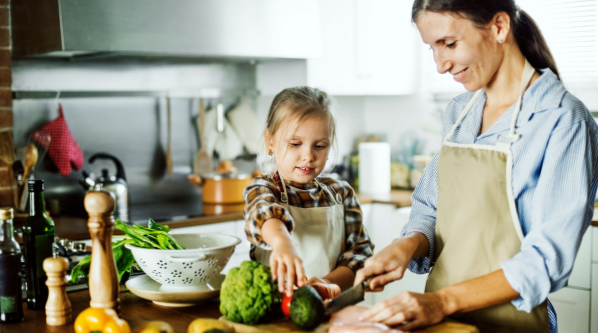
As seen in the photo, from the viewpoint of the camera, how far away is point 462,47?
130 centimetres

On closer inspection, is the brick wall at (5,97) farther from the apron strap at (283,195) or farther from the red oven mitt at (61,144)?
the apron strap at (283,195)

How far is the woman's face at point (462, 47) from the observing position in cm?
129

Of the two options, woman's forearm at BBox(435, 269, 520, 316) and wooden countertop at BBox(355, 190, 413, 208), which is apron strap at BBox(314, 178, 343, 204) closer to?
woman's forearm at BBox(435, 269, 520, 316)

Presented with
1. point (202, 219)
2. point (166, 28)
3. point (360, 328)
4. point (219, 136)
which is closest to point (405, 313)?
point (360, 328)

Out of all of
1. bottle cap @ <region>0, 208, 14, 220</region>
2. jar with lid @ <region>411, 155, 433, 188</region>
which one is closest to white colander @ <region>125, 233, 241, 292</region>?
bottle cap @ <region>0, 208, 14, 220</region>

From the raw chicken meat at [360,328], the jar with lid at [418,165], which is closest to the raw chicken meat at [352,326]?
the raw chicken meat at [360,328]

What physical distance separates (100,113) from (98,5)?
2.13 ft

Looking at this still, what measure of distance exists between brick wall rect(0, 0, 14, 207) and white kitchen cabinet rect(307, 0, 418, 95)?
1.44 meters

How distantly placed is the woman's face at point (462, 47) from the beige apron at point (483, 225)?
0.09 meters

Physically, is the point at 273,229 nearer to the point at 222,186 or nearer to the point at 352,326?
the point at 352,326

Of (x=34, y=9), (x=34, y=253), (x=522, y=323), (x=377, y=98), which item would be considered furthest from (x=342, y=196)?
(x=377, y=98)

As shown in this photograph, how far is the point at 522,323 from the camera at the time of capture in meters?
1.30

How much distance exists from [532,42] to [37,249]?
1.16 meters

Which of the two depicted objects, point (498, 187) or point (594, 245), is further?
point (594, 245)
